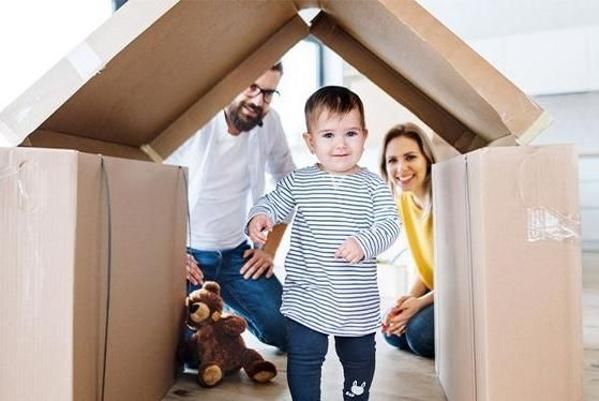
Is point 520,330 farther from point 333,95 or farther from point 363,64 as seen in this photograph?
point 363,64

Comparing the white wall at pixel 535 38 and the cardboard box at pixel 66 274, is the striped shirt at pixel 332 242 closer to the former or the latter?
the cardboard box at pixel 66 274

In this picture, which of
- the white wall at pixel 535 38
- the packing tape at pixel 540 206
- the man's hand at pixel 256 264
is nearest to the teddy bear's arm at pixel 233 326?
the man's hand at pixel 256 264

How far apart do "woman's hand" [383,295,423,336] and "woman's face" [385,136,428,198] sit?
0.84 feet

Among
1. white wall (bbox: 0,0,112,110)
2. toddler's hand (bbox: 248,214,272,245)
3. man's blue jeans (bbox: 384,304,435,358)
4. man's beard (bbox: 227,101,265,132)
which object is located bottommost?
man's blue jeans (bbox: 384,304,435,358)

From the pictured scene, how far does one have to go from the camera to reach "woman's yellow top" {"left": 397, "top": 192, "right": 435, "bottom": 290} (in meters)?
1.26

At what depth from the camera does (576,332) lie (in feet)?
1.83

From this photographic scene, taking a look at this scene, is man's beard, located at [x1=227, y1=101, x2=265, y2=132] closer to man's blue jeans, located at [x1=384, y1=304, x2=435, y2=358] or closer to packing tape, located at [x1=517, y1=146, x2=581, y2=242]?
man's blue jeans, located at [x1=384, y1=304, x2=435, y2=358]

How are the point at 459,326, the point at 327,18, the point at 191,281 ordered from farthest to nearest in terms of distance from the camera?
the point at 191,281
the point at 327,18
the point at 459,326

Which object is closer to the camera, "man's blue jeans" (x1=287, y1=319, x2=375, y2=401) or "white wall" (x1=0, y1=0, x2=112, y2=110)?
"man's blue jeans" (x1=287, y1=319, x2=375, y2=401)

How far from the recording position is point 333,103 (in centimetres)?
83

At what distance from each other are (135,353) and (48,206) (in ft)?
1.00

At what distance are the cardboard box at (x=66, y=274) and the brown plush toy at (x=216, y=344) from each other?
221mm

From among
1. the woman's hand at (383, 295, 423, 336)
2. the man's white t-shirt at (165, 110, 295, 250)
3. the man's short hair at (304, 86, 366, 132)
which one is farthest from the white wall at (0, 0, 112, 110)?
the woman's hand at (383, 295, 423, 336)

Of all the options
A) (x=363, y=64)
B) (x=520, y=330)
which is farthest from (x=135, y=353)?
(x=363, y=64)
